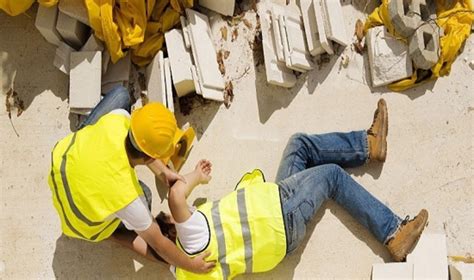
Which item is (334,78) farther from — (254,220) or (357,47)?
(254,220)

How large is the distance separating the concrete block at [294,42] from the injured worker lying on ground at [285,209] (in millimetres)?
416

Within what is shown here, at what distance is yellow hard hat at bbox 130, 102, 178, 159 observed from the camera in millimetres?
3064

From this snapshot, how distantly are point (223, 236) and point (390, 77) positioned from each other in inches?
54.1

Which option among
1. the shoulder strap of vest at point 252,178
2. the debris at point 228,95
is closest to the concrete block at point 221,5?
the debris at point 228,95

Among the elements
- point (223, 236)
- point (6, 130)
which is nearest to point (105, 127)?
point (223, 236)

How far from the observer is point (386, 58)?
4.01 metres

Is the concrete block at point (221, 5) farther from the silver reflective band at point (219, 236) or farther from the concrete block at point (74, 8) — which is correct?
the silver reflective band at point (219, 236)

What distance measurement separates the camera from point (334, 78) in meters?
4.11

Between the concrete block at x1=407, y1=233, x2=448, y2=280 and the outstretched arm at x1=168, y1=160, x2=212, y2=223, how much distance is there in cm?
120

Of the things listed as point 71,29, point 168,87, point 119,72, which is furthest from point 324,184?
point 71,29

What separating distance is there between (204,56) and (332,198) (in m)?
1.08

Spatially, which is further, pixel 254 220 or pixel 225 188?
pixel 225 188

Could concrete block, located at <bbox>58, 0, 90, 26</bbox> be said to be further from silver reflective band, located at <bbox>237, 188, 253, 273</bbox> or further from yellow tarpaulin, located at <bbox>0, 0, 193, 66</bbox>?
silver reflective band, located at <bbox>237, 188, 253, 273</bbox>

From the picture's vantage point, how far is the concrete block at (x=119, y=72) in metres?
4.07
